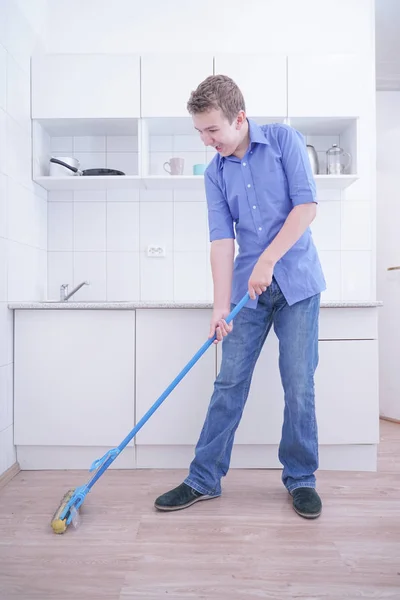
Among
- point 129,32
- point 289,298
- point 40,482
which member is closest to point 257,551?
point 289,298

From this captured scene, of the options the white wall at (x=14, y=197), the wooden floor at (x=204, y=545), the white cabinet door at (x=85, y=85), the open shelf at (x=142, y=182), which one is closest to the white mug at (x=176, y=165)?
the open shelf at (x=142, y=182)

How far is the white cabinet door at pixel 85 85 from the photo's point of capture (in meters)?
2.29

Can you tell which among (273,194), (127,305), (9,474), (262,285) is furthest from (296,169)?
(9,474)

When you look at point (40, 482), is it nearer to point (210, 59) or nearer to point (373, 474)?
point (373, 474)

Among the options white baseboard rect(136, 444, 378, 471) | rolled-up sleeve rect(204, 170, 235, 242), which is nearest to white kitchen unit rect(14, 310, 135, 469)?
white baseboard rect(136, 444, 378, 471)

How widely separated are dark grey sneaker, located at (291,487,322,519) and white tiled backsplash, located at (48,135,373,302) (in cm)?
115

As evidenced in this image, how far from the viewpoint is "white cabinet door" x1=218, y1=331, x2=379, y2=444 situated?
6.47 feet

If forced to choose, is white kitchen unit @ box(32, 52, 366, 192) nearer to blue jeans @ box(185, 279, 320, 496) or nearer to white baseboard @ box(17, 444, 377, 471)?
blue jeans @ box(185, 279, 320, 496)

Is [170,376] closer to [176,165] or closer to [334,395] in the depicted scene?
[334,395]

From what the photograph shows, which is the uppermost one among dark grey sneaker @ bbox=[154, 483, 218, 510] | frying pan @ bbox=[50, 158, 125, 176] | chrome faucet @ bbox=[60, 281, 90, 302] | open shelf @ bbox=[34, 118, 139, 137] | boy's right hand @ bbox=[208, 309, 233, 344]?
open shelf @ bbox=[34, 118, 139, 137]

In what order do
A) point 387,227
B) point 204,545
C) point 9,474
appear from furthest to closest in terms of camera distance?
point 387,227 → point 9,474 → point 204,545

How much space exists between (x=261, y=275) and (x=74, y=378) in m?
0.94

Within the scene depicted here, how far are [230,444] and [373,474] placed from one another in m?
0.68

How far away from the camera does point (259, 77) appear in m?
2.29
